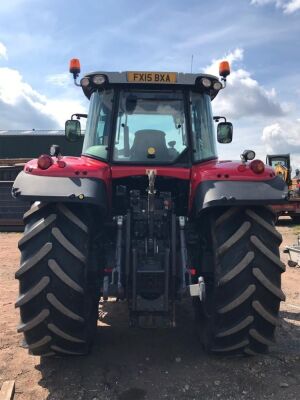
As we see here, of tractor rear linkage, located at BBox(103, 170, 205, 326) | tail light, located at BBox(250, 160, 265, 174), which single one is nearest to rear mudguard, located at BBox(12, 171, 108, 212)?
tractor rear linkage, located at BBox(103, 170, 205, 326)

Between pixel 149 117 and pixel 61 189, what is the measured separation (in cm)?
133

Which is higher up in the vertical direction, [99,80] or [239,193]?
[99,80]

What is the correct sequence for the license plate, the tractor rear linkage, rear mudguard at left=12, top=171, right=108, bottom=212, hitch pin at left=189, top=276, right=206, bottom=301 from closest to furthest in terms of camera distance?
hitch pin at left=189, top=276, right=206, bottom=301 < rear mudguard at left=12, top=171, right=108, bottom=212 < the tractor rear linkage < the license plate

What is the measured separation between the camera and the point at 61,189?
3.66 m

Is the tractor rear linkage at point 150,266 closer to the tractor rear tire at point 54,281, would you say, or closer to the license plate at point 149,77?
the tractor rear tire at point 54,281

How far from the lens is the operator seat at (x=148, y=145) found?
432 cm

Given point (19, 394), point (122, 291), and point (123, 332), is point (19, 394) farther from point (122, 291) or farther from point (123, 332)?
point (123, 332)

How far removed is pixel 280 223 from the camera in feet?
56.5

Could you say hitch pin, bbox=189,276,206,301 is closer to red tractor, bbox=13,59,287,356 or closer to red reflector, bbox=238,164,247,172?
red tractor, bbox=13,59,287,356

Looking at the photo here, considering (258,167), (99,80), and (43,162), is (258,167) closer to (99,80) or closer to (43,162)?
(99,80)

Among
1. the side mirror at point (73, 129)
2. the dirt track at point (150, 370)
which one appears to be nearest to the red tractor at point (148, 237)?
the dirt track at point (150, 370)

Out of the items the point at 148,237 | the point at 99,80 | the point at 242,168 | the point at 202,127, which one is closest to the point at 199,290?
the point at 148,237

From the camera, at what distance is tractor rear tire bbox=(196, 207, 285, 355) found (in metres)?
3.68

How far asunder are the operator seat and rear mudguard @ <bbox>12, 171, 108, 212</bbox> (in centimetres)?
61
